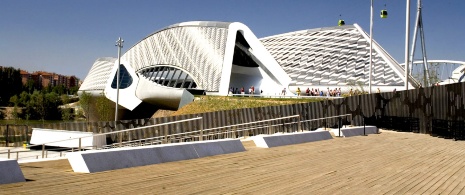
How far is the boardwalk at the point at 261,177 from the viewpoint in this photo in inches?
261

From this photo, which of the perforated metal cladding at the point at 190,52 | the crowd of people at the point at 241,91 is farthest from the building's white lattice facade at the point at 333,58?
the perforated metal cladding at the point at 190,52

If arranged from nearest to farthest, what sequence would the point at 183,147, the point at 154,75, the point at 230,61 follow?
the point at 183,147 < the point at 230,61 < the point at 154,75

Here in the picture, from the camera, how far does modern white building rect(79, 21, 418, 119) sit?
4681cm

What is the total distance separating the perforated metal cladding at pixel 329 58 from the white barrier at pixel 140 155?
124 feet

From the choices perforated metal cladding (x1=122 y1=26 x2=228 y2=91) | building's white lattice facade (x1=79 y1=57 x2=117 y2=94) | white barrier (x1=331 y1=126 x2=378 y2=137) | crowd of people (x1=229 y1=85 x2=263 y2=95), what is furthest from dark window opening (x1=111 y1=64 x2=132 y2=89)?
white barrier (x1=331 y1=126 x2=378 y2=137)

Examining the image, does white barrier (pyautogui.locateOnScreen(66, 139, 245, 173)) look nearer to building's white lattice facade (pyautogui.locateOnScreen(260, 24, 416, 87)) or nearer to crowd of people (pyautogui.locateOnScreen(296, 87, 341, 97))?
crowd of people (pyautogui.locateOnScreen(296, 87, 341, 97))

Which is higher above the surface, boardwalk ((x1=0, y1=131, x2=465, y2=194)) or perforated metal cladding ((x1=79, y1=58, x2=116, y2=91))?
perforated metal cladding ((x1=79, y1=58, x2=116, y2=91))

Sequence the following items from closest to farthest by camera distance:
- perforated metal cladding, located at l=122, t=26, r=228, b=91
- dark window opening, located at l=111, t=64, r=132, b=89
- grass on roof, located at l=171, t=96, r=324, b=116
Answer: grass on roof, located at l=171, t=96, r=324, b=116
dark window opening, located at l=111, t=64, r=132, b=89
perforated metal cladding, located at l=122, t=26, r=228, b=91

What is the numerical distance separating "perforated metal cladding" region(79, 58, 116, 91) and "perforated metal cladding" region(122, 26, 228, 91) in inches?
192

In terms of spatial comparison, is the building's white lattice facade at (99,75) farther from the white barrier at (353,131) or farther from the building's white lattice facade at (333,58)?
the white barrier at (353,131)

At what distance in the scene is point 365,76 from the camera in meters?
47.9

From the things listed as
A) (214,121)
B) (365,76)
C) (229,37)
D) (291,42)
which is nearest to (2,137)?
(214,121)

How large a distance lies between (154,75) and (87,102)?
31.1 feet

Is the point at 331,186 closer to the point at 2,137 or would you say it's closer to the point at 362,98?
the point at 362,98
